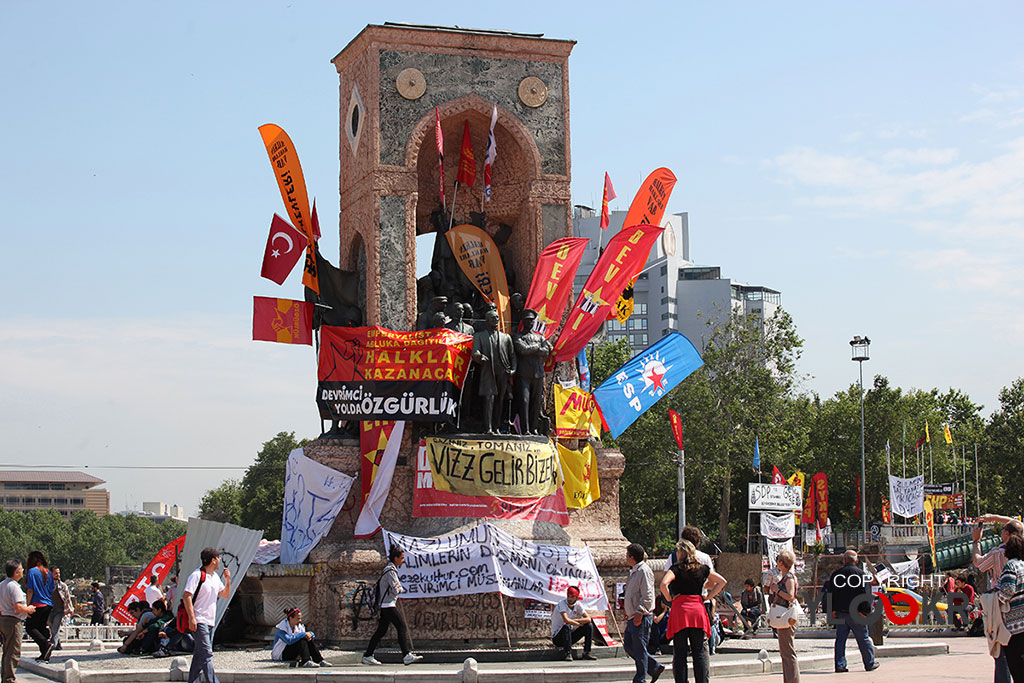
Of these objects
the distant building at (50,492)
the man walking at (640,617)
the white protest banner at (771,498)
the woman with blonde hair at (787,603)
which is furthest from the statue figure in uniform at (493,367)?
the distant building at (50,492)

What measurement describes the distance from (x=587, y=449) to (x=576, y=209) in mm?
97108

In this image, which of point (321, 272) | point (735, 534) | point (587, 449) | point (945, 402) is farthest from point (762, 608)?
point (945, 402)

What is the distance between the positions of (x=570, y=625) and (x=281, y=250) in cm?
835

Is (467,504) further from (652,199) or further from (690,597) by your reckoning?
(690,597)

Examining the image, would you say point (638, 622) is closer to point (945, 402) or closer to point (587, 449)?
point (587, 449)

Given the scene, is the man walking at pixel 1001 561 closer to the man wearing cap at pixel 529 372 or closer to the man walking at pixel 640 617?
the man walking at pixel 640 617

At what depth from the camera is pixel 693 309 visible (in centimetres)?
12488

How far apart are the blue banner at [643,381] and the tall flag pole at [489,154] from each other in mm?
3894

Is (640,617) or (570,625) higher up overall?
(640,617)

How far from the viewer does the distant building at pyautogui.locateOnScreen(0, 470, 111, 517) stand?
192375mm

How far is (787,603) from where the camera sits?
1398cm

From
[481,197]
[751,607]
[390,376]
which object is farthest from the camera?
[751,607]

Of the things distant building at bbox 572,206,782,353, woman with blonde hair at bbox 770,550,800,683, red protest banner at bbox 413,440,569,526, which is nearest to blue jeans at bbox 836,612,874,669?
woman with blonde hair at bbox 770,550,800,683

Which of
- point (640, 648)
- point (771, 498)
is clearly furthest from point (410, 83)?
point (771, 498)
